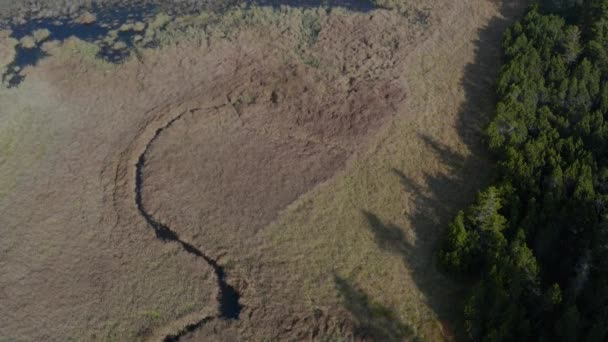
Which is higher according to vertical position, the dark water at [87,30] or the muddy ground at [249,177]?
the dark water at [87,30]

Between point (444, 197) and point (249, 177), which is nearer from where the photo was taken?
point (444, 197)

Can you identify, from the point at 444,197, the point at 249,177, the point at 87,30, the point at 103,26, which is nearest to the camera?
the point at 444,197

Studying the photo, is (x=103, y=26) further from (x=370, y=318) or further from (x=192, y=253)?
(x=370, y=318)

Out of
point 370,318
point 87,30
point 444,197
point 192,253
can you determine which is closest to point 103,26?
point 87,30

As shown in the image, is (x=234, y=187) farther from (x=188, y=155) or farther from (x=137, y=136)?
(x=137, y=136)

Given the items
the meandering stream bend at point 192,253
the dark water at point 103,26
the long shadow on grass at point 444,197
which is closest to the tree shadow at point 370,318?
the long shadow on grass at point 444,197

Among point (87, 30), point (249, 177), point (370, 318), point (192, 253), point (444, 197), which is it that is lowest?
point (370, 318)

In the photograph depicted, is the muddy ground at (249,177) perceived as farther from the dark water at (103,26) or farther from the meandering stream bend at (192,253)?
the dark water at (103,26)
